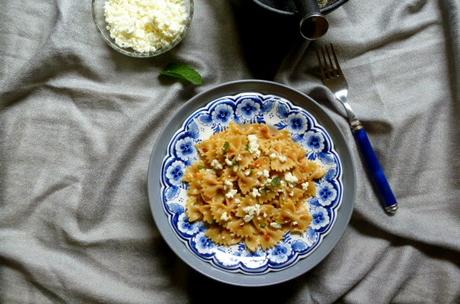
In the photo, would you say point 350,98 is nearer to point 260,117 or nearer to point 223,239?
point 260,117

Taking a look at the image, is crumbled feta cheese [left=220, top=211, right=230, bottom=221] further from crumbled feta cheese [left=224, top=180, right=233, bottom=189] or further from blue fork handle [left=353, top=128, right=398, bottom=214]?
blue fork handle [left=353, top=128, right=398, bottom=214]

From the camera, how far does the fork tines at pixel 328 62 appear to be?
1784 millimetres

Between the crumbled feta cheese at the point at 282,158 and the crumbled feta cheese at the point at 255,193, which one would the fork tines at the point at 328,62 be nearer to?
the crumbled feta cheese at the point at 282,158

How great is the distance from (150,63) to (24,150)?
49 cm

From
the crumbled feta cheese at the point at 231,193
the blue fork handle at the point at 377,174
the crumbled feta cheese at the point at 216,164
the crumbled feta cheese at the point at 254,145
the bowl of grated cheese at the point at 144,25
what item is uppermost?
the bowl of grated cheese at the point at 144,25

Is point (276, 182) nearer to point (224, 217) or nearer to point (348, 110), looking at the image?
point (224, 217)

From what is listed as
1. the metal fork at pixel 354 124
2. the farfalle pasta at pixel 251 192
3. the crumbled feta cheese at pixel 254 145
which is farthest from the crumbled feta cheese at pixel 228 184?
the metal fork at pixel 354 124

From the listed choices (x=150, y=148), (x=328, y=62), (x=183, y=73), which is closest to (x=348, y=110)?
(x=328, y=62)

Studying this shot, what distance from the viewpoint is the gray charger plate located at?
160 cm

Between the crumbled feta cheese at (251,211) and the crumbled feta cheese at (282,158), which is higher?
the crumbled feta cheese at (282,158)

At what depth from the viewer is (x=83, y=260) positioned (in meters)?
1.73

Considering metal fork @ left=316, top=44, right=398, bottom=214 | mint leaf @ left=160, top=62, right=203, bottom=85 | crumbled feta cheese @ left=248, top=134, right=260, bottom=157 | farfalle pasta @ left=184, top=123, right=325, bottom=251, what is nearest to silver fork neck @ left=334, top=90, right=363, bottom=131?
metal fork @ left=316, top=44, right=398, bottom=214

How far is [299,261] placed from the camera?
1.62m

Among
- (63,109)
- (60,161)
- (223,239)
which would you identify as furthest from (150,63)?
(223,239)
